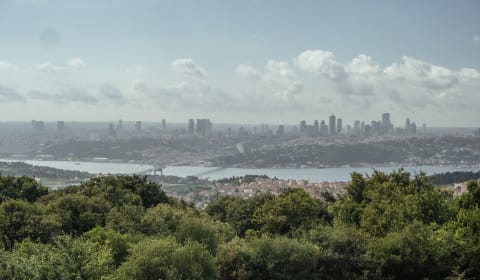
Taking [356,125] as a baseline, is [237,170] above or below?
below

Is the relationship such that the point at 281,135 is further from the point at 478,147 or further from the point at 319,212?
the point at 319,212

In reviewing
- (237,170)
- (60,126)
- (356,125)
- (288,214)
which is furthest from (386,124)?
(288,214)

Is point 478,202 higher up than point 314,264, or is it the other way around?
point 478,202

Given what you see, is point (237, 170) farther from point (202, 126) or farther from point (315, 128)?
point (315, 128)

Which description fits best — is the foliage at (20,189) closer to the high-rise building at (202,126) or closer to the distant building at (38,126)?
the high-rise building at (202,126)

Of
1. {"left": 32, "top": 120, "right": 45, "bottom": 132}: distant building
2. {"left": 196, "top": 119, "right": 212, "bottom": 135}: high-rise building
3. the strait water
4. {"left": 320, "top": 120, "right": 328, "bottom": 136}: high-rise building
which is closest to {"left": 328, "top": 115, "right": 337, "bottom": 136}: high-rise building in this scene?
{"left": 320, "top": 120, "right": 328, "bottom": 136}: high-rise building

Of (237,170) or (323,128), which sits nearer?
(237,170)

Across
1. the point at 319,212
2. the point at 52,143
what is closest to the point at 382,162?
the point at 52,143

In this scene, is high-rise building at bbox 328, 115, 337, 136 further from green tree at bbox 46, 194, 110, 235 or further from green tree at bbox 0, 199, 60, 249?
green tree at bbox 0, 199, 60, 249

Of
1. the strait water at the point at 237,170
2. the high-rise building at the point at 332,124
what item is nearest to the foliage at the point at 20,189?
the strait water at the point at 237,170
